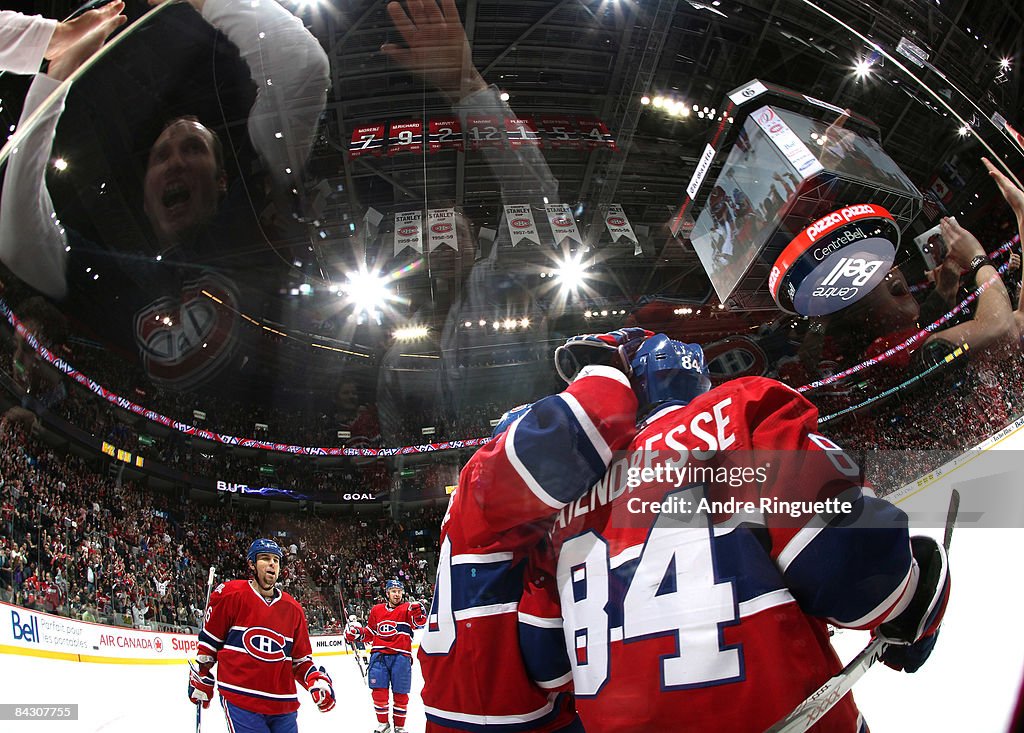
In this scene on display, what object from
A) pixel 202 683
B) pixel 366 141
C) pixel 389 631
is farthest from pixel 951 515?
pixel 389 631

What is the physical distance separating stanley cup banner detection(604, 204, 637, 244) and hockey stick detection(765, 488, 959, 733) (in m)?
0.61

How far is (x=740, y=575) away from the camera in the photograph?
384 mm

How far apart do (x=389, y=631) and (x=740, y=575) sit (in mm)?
3135

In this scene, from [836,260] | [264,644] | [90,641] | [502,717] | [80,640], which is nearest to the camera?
[502,717]

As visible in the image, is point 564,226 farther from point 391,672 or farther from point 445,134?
point 391,672

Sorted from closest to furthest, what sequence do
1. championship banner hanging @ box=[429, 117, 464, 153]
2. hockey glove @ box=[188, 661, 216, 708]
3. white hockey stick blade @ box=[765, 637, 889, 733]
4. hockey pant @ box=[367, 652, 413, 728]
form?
1. white hockey stick blade @ box=[765, 637, 889, 733]
2. championship banner hanging @ box=[429, 117, 464, 153]
3. hockey glove @ box=[188, 661, 216, 708]
4. hockey pant @ box=[367, 652, 413, 728]

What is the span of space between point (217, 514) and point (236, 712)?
2.86 feet

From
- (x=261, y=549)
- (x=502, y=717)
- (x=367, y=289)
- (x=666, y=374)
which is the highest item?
(x=367, y=289)

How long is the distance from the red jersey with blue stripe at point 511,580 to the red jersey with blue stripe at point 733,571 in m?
0.05

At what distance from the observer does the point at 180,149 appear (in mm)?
Result: 1050

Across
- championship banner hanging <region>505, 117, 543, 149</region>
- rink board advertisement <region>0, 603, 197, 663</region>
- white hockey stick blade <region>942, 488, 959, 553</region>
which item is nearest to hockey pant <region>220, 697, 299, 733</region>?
rink board advertisement <region>0, 603, 197, 663</region>

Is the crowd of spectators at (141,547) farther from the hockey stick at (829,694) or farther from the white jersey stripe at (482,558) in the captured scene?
the hockey stick at (829,694)

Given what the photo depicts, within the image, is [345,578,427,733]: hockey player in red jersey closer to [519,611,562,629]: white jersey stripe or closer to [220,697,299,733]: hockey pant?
[220,697,299,733]: hockey pant

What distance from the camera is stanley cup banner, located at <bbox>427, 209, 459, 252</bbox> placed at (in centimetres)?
95
